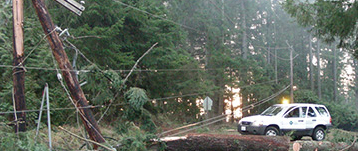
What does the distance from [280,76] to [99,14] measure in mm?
34572

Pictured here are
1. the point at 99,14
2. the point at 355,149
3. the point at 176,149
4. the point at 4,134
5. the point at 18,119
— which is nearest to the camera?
the point at 4,134

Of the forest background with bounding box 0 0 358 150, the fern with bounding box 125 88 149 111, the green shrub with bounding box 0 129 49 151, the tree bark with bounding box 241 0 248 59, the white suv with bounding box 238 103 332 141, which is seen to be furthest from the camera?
the tree bark with bounding box 241 0 248 59

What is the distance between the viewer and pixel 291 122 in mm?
16422

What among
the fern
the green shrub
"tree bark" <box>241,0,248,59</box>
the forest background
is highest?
"tree bark" <box>241,0,248,59</box>

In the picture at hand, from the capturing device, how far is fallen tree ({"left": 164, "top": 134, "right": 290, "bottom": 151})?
39.4ft

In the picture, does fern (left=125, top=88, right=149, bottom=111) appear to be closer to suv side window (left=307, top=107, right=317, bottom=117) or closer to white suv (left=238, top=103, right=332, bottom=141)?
white suv (left=238, top=103, right=332, bottom=141)

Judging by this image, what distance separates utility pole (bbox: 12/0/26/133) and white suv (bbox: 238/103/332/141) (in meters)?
10.2

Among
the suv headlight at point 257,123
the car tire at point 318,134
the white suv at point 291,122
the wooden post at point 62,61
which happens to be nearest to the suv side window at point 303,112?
the white suv at point 291,122

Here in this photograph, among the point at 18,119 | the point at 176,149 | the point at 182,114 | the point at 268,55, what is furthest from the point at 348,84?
the point at 18,119

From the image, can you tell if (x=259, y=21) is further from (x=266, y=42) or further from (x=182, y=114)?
(x=182, y=114)

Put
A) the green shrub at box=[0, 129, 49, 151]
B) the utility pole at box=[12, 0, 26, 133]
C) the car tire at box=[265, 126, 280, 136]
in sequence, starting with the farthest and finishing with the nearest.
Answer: the car tire at box=[265, 126, 280, 136]
the utility pole at box=[12, 0, 26, 133]
the green shrub at box=[0, 129, 49, 151]

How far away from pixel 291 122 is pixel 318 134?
63.6 inches

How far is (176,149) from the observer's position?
11.9m

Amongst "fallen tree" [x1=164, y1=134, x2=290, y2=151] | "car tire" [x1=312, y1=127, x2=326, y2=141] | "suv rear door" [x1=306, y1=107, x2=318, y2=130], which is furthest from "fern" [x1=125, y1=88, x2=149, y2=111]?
"car tire" [x1=312, y1=127, x2=326, y2=141]
